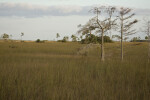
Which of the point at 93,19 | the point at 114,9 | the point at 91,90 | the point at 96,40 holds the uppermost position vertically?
the point at 114,9

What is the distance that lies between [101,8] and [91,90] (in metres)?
10.1

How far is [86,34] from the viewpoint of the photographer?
13828mm

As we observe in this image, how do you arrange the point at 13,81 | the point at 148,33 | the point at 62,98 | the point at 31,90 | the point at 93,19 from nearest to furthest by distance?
1. the point at 62,98
2. the point at 31,90
3. the point at 13,81
4. the point at 93,19
5. the point at 148,33

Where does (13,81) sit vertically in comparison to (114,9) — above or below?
below

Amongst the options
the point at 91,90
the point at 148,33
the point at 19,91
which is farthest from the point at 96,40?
the point at 19,91

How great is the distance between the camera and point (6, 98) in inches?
177

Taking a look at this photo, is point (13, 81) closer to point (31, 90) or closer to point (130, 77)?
point (31, 90)

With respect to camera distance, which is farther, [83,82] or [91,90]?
[83,82]

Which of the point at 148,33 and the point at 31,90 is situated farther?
the point at 148,33

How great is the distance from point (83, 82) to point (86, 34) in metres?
8.15

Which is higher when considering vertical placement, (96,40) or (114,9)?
(114,9)

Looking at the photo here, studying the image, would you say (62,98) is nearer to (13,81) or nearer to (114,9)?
(13,81)

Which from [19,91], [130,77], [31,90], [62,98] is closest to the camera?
[62,98]

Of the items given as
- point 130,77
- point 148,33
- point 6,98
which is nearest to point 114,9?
point 148,33
